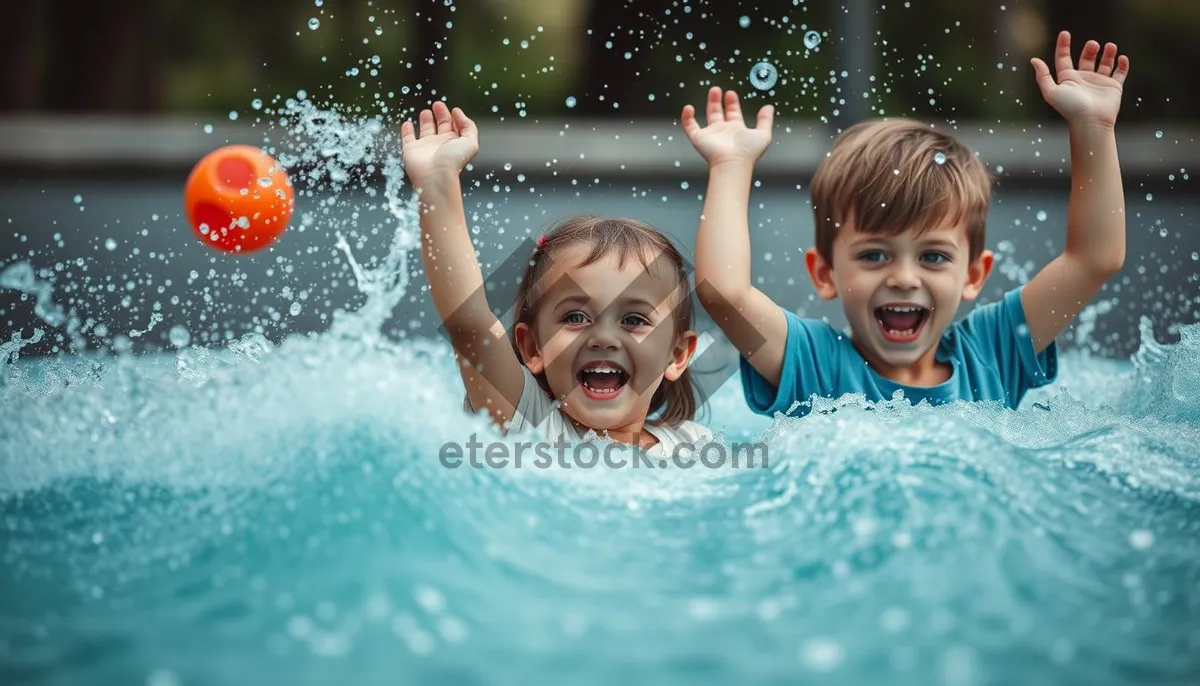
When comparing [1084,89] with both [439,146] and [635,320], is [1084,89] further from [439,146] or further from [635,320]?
[439,146]

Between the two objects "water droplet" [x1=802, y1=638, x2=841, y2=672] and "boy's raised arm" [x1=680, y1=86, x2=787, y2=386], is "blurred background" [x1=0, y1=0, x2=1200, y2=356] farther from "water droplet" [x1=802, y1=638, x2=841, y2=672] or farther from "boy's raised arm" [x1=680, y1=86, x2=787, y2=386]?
"water droplet" [x1=802, y1=638, x2=841, y2=672]

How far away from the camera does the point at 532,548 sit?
1.53 metres

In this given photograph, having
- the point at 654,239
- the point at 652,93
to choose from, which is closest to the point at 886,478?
the point at 654,239

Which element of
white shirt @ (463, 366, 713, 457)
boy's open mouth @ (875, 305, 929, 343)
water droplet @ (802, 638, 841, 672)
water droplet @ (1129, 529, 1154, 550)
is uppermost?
boy's open mouth @ (875, 305, 929, 343)

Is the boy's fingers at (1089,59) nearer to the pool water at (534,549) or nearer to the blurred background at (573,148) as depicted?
the blurred background at (573,148)

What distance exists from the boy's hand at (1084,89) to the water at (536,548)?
665 mm

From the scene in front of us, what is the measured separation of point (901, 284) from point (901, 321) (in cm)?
13

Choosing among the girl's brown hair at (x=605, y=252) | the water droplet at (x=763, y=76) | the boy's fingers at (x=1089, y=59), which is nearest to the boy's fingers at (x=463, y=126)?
the girl's brown hair at (x=605, y=252)

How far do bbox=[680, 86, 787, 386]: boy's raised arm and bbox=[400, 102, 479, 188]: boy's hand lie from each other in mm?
450

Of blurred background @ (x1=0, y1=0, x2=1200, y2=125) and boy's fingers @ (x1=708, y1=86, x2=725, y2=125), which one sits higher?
blurred background @ (x1=0, y1=0, x2=1200, y2=125)

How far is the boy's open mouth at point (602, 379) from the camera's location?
2.25 meters

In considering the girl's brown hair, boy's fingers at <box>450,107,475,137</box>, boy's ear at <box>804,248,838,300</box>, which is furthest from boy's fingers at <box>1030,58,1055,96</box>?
boy's fingers at <box>450,107,475,137</box>

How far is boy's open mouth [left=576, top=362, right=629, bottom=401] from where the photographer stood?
2.25 metres

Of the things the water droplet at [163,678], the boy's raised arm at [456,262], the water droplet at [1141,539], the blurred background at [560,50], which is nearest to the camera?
the water droplet at [163,678]
